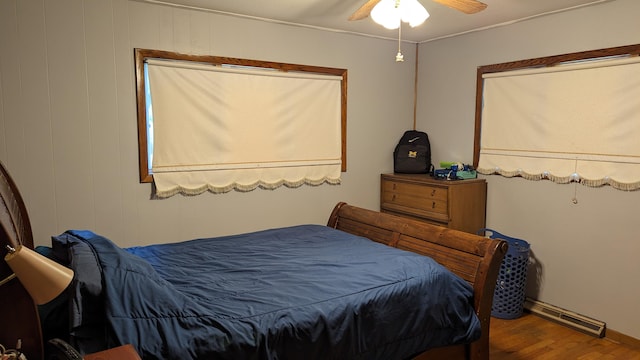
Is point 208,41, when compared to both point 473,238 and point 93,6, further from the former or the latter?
point 473,238

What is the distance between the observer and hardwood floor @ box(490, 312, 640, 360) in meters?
2.96

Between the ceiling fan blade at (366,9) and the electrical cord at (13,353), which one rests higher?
the ceiling fan blade at (366,9)

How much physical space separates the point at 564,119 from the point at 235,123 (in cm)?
249

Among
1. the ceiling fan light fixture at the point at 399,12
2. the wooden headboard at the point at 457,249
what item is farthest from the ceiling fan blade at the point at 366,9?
the wooden headboard at the point at 457,249

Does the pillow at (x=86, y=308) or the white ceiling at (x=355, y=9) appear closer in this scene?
the pillow at (x=86, y=308)

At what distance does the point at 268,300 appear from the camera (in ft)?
6.48

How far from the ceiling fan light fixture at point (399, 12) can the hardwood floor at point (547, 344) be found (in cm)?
214

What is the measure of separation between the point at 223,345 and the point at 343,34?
10.2 feet

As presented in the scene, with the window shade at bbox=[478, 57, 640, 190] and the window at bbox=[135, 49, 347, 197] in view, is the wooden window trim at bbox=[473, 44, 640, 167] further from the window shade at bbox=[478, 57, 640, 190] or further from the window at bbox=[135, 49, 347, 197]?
the window at bbox=[135, 49, 347, 197]

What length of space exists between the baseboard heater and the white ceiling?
2229mm

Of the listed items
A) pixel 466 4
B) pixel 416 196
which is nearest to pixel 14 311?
pixel 466 4

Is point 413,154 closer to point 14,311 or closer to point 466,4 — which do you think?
point 466,4

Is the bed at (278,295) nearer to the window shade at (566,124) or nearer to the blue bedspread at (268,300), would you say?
the blue bedspread at (268,300)

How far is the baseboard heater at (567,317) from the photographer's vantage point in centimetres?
323
